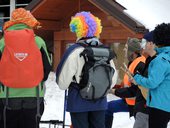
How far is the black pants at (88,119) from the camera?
4438 mm

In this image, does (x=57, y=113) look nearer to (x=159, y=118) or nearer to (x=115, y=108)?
(x=115, y=108)

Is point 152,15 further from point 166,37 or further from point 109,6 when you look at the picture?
point 166,37

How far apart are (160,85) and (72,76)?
3.08ft

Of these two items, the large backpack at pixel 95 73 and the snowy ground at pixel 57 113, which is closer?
the large backpack at pixel 95 73

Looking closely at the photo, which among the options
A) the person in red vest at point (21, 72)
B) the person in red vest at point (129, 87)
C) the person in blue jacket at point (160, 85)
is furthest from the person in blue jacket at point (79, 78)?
the person in red vest at point (129, 87)

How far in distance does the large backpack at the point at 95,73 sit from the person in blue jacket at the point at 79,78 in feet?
0.21

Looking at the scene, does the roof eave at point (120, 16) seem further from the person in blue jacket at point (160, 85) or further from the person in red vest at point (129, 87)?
the person in blue jacket at point (160, 85)

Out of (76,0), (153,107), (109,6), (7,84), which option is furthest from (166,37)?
(76,0)

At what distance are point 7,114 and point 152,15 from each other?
8.02m

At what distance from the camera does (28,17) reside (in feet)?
14.0

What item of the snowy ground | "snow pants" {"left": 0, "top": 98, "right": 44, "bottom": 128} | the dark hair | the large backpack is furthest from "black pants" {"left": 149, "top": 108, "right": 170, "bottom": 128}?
the snowy ground

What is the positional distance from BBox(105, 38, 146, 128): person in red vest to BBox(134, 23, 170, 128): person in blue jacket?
2.39 feet

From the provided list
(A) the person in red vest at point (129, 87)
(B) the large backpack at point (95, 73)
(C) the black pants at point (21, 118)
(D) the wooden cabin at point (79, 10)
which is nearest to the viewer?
(C) the black pants at point (21, 118)

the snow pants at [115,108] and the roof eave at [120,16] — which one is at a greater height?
the roof eave at [120,16]
